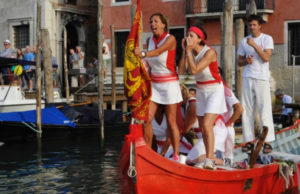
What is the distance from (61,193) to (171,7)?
45.7 ft

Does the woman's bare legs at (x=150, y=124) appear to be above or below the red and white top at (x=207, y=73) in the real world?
below

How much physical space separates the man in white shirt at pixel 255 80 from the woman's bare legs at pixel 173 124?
4.39 feet

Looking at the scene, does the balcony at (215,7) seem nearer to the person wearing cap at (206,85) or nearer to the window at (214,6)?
the window at (214,6)

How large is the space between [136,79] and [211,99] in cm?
77

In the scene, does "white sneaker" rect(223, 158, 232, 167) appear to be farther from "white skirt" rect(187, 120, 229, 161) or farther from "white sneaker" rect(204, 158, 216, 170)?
"white sneaker" rect(204, 158, 216, 170)

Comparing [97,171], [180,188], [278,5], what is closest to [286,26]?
[278,5]

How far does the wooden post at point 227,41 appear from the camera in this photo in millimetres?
12141

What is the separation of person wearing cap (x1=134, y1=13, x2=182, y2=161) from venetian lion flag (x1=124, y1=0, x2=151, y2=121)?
204mm

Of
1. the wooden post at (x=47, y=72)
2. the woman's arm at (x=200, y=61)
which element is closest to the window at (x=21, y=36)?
the wooden post at (x=47, y=72)

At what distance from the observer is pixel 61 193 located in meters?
7.80

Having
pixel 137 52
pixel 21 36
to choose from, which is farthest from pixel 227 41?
pixel 21 36

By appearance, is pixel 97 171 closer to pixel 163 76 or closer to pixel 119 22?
pixel 163 76

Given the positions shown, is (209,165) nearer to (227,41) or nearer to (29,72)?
(227,41)

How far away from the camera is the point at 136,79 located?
229 inches
